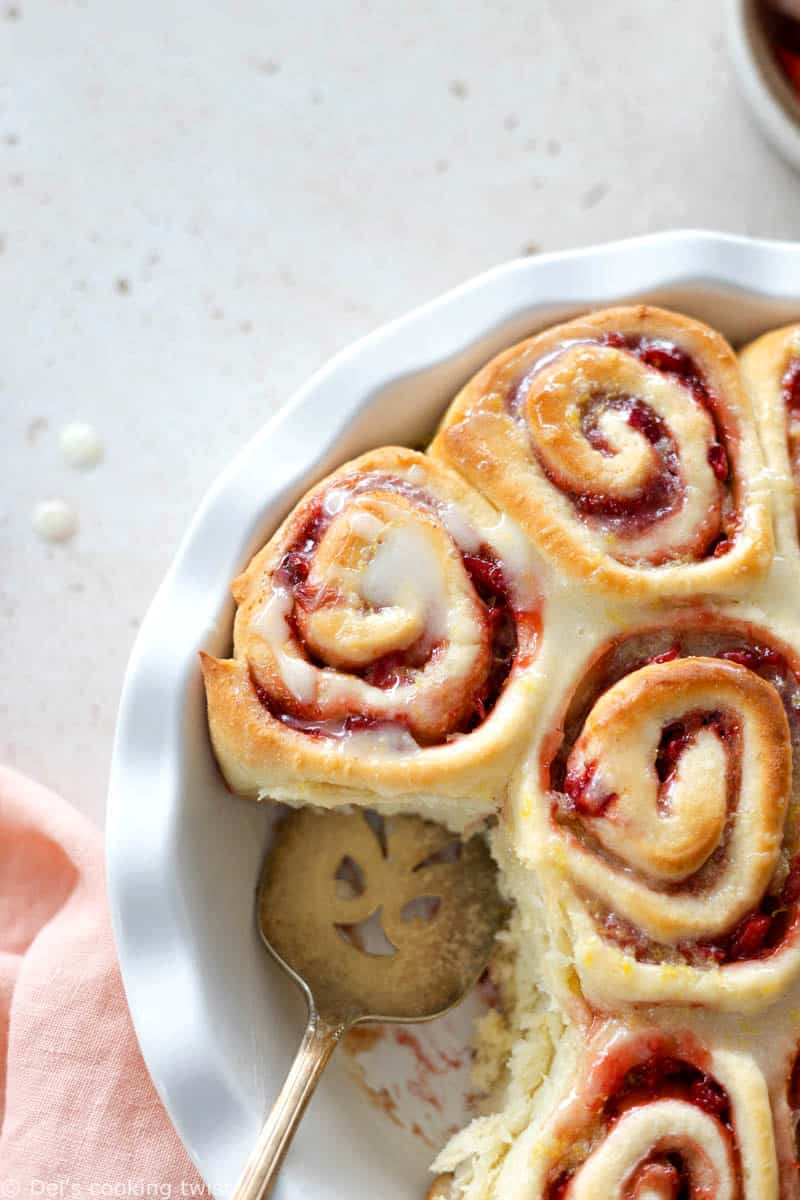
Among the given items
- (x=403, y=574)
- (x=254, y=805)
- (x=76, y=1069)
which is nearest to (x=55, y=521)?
(x=254, y=805)

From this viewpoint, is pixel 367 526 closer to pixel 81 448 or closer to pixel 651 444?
pixel 651 444

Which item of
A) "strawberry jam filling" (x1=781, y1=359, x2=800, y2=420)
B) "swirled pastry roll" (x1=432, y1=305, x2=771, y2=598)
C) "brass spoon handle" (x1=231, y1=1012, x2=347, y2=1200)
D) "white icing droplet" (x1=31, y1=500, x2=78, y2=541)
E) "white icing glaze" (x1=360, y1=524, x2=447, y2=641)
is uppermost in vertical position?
"strawberry jam filling" (x1=781, y1=359, x2=800, y2=420)

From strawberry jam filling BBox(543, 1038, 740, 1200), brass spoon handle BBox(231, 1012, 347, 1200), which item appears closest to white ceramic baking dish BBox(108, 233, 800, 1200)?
brass spoon handle BBox(231, 1012, 347, 1200)

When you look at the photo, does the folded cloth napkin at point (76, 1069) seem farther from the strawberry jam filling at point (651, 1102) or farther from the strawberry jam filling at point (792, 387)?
the strawberry jam filling at point (792, 387)

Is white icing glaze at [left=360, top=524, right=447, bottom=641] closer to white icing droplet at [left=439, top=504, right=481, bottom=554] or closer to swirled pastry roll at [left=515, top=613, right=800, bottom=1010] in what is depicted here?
white icing droplet at [left=439, top=504, right=481, bottom=554]

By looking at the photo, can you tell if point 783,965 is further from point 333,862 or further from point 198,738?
point 198,738

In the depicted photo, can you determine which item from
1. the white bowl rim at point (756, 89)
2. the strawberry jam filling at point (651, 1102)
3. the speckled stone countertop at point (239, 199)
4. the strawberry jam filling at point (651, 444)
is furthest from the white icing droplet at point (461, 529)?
the white bowl rim at point (756, 89)
